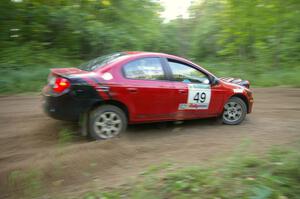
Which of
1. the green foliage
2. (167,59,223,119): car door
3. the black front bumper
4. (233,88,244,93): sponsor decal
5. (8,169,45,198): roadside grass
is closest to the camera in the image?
(8,169,45,198): roadside grass

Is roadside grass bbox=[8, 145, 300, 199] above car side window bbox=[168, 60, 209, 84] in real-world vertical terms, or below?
below

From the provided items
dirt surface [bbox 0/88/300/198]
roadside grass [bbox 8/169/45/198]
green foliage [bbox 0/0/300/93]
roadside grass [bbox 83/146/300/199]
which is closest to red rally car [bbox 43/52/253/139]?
dirt surface [bbox 0/88/300/198]

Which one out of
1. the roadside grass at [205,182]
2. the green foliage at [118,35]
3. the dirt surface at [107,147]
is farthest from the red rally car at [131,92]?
the green foliage at [118,35]

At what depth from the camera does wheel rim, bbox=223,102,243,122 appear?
8289mm

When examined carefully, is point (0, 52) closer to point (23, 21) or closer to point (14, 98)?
point (23, 21)

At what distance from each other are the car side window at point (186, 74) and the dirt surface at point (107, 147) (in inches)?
41.5

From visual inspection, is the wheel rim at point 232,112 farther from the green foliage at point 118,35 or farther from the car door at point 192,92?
the green foliage at point 118,35

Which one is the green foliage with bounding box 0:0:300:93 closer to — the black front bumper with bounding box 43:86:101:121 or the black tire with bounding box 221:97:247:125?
the black front bumper with bounding box 43:86:101:121

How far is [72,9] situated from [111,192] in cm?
1355

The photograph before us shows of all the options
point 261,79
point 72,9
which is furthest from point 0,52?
point 261,79

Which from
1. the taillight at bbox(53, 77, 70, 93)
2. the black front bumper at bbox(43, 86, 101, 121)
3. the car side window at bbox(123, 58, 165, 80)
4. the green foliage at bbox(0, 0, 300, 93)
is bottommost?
A: the black front bumper at bbox(43, 86, 101, 121)

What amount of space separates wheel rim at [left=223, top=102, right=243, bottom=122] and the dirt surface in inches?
8.5

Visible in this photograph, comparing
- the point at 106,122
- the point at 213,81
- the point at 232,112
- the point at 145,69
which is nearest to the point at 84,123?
the point at 106,122

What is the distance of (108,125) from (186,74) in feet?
6.44
